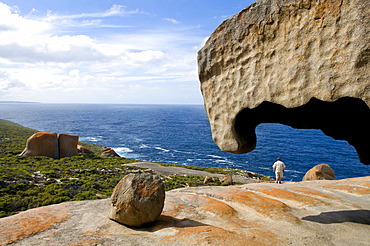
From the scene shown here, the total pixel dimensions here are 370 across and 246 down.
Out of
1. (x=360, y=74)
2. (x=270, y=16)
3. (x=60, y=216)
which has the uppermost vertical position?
(x=270, y=16)

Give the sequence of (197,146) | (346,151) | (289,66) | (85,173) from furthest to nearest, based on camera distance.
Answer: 1. (197,146)
2. (346,151)
3. (85,173)
4. (289,66)

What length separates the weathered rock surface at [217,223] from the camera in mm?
7055

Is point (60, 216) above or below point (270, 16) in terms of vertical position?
below

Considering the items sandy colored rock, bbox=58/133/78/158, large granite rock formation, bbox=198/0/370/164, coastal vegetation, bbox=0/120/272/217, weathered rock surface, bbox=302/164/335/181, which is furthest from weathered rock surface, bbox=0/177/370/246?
sandy colored rock, bbox=58/133/78/158

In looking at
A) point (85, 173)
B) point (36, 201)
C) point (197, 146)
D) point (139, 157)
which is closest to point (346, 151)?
point (197, 146)

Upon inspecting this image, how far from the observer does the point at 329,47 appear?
5141mm

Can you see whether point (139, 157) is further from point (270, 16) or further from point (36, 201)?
point (270, 16)

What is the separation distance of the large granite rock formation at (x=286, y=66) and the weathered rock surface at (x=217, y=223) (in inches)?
106

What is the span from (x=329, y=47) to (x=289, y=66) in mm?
813

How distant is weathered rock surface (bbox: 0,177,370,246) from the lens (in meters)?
7.05

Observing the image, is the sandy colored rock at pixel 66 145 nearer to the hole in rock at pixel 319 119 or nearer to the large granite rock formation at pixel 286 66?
the large granite rock formation at pixel 286 66

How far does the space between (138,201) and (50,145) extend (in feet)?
103

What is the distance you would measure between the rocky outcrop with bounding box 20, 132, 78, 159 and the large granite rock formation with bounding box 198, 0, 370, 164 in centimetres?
3357

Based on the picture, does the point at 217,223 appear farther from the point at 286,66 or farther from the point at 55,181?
the point at 55,181
